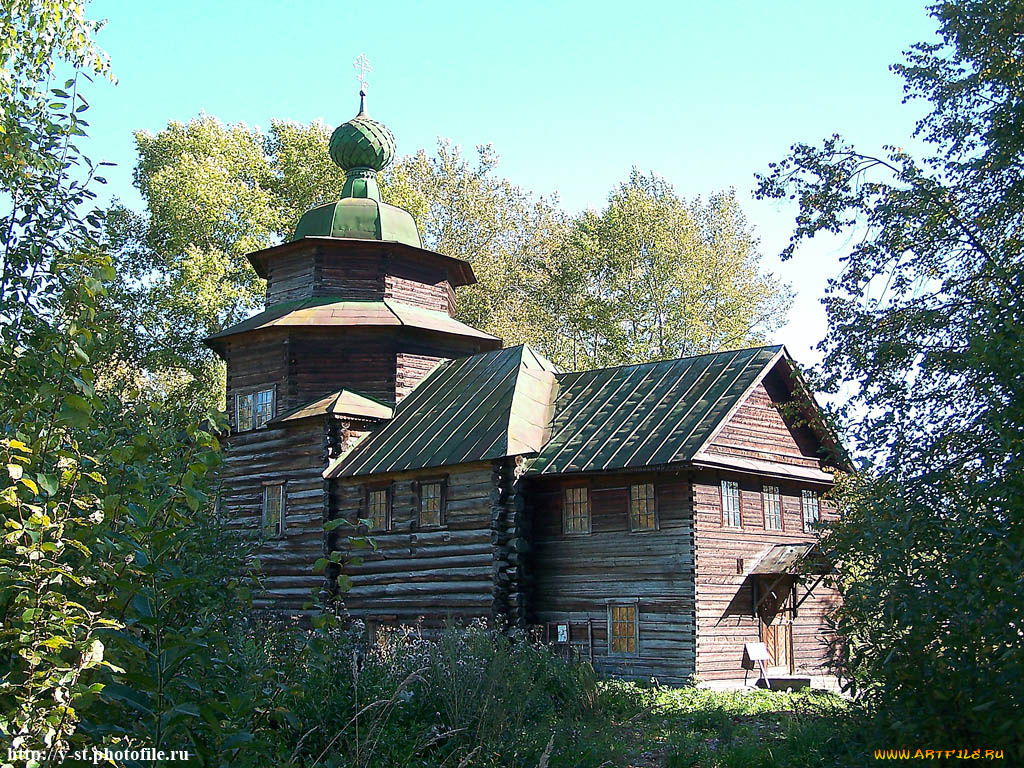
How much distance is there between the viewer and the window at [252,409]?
2516 cm

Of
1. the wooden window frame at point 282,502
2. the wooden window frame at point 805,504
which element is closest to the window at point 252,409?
the wooden window frame at point 282,502

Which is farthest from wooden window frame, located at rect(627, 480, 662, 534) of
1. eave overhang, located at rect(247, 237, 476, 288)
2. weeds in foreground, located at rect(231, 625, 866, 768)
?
eave overhang, located at rect(247, 237, 476, 288)

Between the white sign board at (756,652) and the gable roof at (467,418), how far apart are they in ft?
19.1

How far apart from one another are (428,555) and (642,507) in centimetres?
488

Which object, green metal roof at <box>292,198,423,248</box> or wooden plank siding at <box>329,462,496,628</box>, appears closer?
wooden plank siding at <box>329,462,496,628</box>

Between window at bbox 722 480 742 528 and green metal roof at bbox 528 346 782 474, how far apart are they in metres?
1.54

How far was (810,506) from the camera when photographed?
2248cm

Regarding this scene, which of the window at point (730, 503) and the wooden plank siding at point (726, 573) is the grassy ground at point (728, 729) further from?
the window at point (730, 503)

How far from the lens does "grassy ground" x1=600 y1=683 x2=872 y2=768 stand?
7688 millimetres

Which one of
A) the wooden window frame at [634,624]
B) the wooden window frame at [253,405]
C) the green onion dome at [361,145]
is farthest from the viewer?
the green onion dome at [361,145]

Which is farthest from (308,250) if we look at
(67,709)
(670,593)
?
(67,709)

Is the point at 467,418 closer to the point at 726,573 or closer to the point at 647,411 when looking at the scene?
the point at 647,411

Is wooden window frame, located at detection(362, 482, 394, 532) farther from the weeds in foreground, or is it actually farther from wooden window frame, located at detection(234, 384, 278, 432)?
the weeds in foreground

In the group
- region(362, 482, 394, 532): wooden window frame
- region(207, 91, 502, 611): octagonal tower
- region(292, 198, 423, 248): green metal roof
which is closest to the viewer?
region(362, 482, 394, 532): wooden window frame
